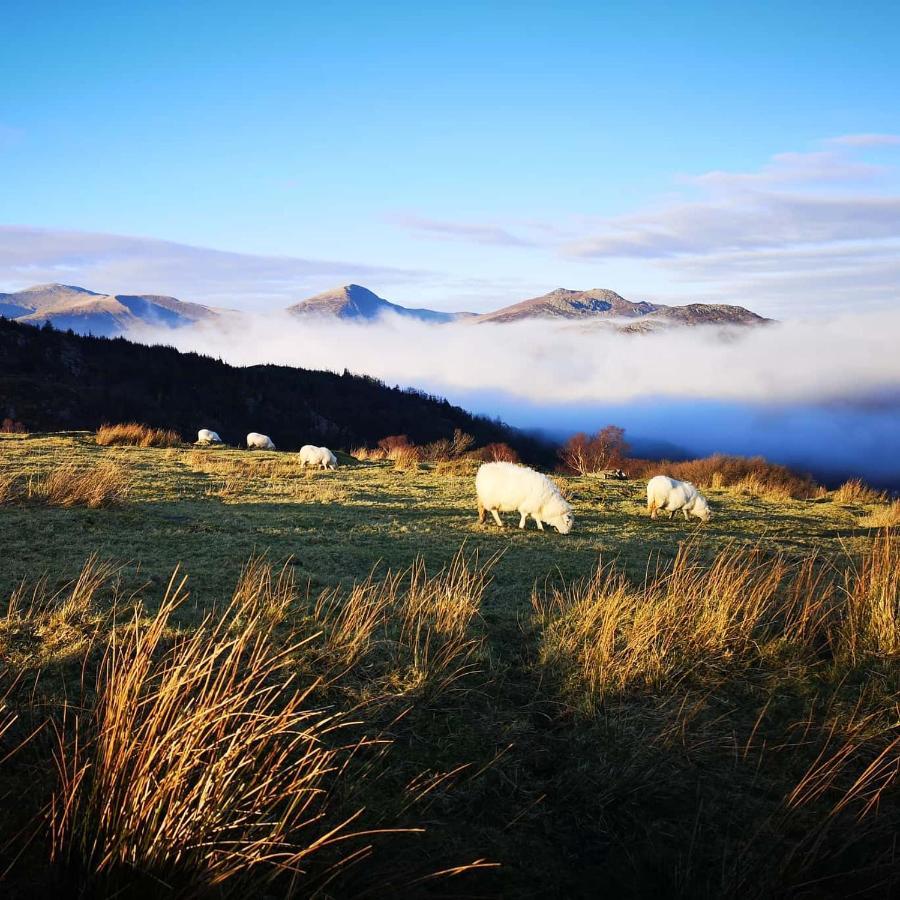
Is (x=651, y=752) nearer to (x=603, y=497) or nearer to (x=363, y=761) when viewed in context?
(x=363, y=761)

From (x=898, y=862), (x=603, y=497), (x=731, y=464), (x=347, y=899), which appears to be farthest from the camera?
(x=731, y=464)

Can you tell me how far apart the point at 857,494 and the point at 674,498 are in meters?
8.92

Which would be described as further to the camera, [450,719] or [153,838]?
[450,719]

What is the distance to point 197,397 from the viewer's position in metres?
45.6

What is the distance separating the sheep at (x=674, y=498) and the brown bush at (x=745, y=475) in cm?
613

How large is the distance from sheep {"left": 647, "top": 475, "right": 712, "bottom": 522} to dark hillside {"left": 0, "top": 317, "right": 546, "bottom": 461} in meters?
30.5

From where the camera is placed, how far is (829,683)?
212 inches

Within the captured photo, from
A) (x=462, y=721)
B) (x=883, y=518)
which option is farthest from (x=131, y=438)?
(x=883, y=518)

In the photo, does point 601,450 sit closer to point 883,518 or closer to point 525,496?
point 883,518

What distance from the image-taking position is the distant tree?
81.2 ft

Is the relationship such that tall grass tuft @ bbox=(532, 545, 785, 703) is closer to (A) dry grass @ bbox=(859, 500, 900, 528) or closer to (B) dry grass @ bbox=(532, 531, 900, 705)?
(B) dry grass @ bbox=(532, 531, 900, 705)

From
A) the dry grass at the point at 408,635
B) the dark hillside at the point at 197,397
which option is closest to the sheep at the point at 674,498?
the dry grass at the point at 408,635

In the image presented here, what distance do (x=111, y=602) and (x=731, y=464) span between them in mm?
19821

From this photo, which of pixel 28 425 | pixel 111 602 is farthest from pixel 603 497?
pixel 28 425
